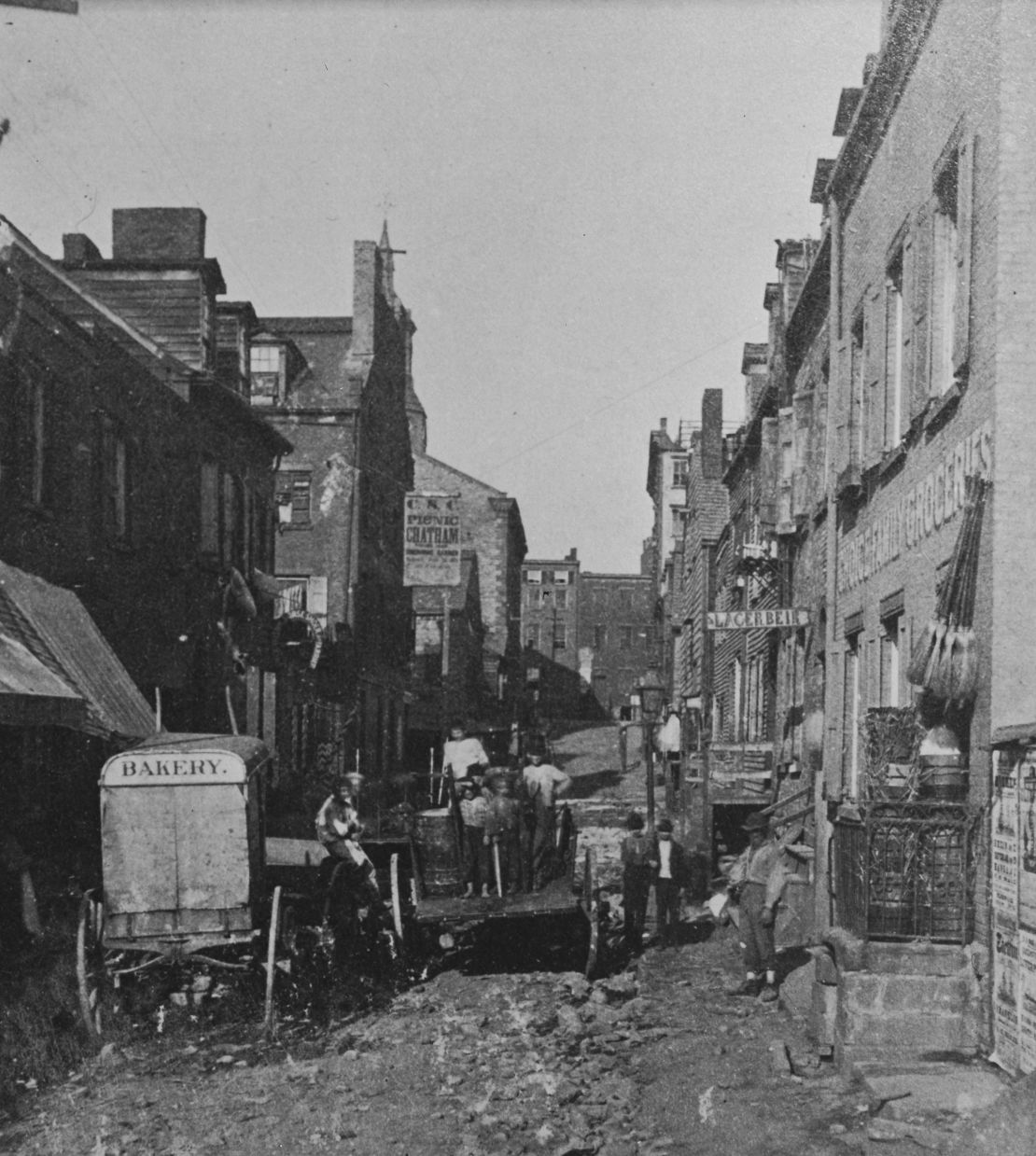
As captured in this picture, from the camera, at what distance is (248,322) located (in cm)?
2667

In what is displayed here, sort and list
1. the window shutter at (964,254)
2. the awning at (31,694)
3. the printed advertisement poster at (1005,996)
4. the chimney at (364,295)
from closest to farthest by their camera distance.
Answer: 1. the printed advertisement poster at (1005,996)
2. the window shutter at (964,254)
3. the awning at (31,694)
4. the chimney at (364,295)

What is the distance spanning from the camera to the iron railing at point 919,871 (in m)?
8.84

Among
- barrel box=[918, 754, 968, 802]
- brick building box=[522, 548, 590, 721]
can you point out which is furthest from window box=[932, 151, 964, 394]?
brick building box=[522, 548, 590, 721]

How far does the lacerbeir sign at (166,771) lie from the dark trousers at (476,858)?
3.08 metres

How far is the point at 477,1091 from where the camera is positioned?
336 inches

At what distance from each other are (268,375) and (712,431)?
13937 mm

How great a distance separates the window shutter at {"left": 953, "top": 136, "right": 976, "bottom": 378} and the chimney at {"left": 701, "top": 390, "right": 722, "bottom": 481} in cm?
3022

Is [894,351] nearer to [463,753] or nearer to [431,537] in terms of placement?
[463,753]

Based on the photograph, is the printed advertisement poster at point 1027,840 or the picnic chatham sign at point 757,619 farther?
the picnic chatham sign at point 757,619

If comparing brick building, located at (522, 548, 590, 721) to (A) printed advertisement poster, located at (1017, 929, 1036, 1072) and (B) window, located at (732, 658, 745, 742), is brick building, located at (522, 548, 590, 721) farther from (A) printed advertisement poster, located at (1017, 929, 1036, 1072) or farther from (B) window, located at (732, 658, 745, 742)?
(A) printed advertisement poster, located at (1017, 929, 1036, 1072)

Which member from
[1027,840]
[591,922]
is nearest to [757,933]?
[591,922]

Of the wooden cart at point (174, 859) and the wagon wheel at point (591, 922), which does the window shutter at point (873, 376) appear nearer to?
the wagon wheel at point (591, 922)

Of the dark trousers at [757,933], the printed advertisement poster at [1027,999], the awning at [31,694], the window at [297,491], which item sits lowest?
the dark trousers at [757,933]

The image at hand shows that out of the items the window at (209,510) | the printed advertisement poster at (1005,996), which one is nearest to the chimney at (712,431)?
the window at (209,510)
